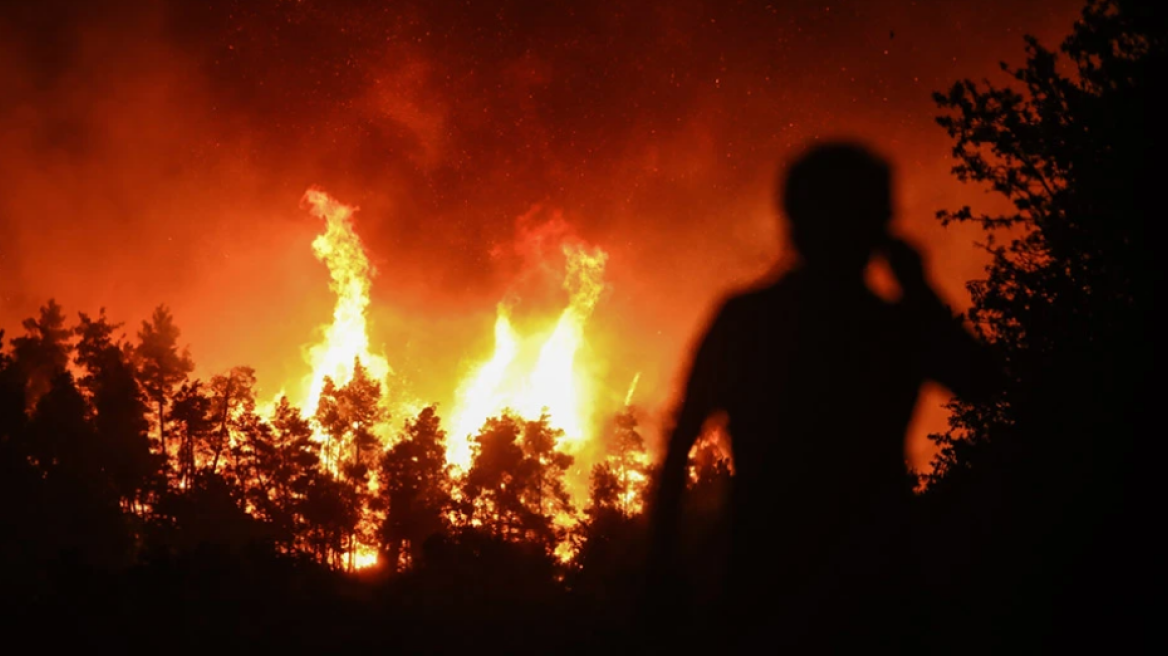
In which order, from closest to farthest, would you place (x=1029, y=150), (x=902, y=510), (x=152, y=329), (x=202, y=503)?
(x=902, y=510) → (x=1029, y=150) → (x=202, y=503) → (x=152, y=329)

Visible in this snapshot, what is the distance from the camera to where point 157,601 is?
33.2 feet

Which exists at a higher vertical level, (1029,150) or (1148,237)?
(1029,150)

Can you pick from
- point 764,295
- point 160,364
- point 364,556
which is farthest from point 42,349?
point 764,295

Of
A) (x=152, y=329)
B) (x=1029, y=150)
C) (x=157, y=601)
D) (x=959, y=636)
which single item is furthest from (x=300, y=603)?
(x=152, y=329)

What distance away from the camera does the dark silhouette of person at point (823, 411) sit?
271cm

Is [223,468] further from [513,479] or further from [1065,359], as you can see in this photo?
[1065,359]

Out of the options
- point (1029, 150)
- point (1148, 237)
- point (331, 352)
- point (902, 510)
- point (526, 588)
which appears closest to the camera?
point (902, 510)

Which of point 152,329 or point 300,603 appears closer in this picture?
point 300,603

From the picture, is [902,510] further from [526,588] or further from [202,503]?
[202,503]

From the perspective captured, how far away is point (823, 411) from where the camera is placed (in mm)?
2855

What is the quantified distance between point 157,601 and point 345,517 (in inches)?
1873

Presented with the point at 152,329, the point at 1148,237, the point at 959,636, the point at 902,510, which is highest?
the point at 152,329

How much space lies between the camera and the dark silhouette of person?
2.71m

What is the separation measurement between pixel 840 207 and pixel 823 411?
0.95 metres
